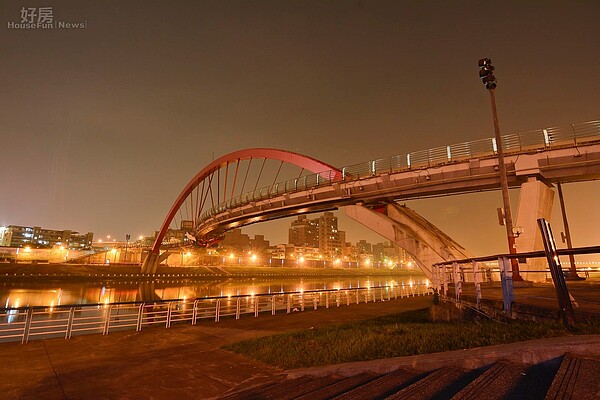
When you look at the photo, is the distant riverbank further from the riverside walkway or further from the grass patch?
the grass patch

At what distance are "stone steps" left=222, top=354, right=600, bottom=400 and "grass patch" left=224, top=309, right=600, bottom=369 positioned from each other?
4.09 ft

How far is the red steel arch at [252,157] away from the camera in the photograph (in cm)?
3622

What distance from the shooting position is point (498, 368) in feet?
11.5

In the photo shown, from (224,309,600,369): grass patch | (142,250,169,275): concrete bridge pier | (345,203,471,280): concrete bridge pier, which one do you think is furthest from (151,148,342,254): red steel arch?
(224,309,600,369): grass patch

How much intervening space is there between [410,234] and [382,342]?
64.5 ft

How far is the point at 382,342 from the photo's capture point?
6734 mm

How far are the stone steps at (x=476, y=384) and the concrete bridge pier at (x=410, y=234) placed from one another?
20492mm

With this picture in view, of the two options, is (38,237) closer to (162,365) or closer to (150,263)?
(150,263)

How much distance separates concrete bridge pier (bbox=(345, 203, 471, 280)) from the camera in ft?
79.0

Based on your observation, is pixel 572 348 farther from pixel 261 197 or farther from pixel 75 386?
pixel 261 197

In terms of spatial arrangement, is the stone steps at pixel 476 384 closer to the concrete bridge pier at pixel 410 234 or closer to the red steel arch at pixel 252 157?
the concrete bridge pier at pixel 410 234

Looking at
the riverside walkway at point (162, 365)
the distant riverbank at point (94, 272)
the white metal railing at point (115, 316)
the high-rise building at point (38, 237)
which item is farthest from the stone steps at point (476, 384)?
the high-rise building at point (38, 237)

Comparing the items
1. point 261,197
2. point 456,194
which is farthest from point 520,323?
point 261,197

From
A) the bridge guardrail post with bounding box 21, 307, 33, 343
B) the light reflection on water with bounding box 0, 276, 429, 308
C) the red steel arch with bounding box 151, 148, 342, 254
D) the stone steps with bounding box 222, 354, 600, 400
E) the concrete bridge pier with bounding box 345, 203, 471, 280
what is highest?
the red steel arch with bounding box 151, 148, 342, 254
